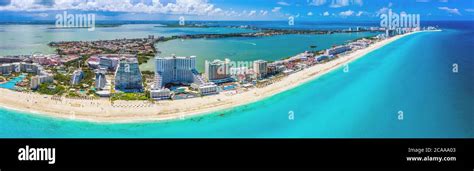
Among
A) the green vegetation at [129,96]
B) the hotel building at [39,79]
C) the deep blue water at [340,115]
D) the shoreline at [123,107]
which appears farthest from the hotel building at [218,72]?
the hotel building at [39,79]

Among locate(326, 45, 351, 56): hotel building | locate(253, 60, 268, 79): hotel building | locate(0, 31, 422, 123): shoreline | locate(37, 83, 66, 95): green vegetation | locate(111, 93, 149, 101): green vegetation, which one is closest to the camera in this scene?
locate(0, 31, 422, 123): shoreline

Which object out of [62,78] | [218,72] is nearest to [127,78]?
[62,78]

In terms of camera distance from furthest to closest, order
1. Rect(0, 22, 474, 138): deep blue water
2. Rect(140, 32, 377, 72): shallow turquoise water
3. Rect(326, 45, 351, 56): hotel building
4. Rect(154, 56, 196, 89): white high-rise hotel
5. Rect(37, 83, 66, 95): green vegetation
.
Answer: Rect(326, 45, 351, 56): hotel building → Rect(140, 32, 377, 72): shallow turquoise water → Rect(154, 56, 196, 89): white high-rise hotel → Rect(37, 83, 66, 95): green vegetation → Rect(0, 22, 474, 138): deep blue water

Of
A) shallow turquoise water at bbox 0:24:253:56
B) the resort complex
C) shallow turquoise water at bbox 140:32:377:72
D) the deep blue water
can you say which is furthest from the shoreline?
shallow turquoise water at bbox 0:24:253:56

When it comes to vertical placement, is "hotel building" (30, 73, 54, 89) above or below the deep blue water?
above

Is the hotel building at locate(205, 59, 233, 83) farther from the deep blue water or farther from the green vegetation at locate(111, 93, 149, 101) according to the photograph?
the green vegetation at locate(111, 93, 149, 101)

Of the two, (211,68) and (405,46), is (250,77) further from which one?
(405,46)

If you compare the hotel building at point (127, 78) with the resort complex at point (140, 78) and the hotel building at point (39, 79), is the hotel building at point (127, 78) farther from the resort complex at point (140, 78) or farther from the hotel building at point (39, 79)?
the hotel building at point (39, 79)

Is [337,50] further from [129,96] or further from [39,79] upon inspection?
[39,79]
